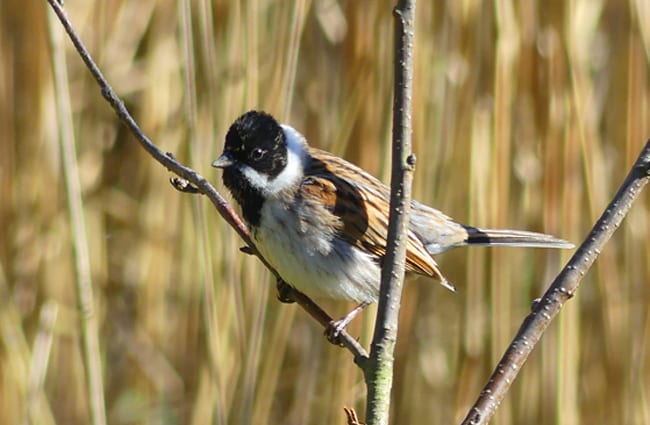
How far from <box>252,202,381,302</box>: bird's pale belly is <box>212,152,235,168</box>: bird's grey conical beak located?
0.15 m

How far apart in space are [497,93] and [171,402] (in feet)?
5.16

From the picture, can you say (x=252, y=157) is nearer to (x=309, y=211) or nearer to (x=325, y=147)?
(x=309, y=211)

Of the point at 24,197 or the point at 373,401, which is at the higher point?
the point at 24,197

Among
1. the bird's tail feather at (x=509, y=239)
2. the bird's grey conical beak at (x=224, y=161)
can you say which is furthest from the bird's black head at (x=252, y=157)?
the bird's tail feather at (x=509, y=239)

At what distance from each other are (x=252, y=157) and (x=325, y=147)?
493 millimetres

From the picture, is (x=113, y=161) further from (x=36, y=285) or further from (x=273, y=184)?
(x=273, y=184)

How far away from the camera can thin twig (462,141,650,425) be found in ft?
4.24

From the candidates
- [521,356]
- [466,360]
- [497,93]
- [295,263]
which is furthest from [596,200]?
[521,356]

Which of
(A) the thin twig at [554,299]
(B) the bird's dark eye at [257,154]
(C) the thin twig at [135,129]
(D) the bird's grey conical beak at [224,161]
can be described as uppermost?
(B) the bird's dark eye at [257,154]

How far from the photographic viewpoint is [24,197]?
2742 mm

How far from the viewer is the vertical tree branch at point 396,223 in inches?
46.5

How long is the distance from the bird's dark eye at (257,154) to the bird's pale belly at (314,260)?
5.1 inches

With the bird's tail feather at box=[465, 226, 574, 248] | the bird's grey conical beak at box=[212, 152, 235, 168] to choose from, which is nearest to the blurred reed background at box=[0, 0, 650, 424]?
the bird's tail feather at box=[465, 226, 574, 248]

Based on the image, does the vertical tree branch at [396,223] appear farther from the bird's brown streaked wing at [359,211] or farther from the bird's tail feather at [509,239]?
the bird's tail feather at [509,239]
